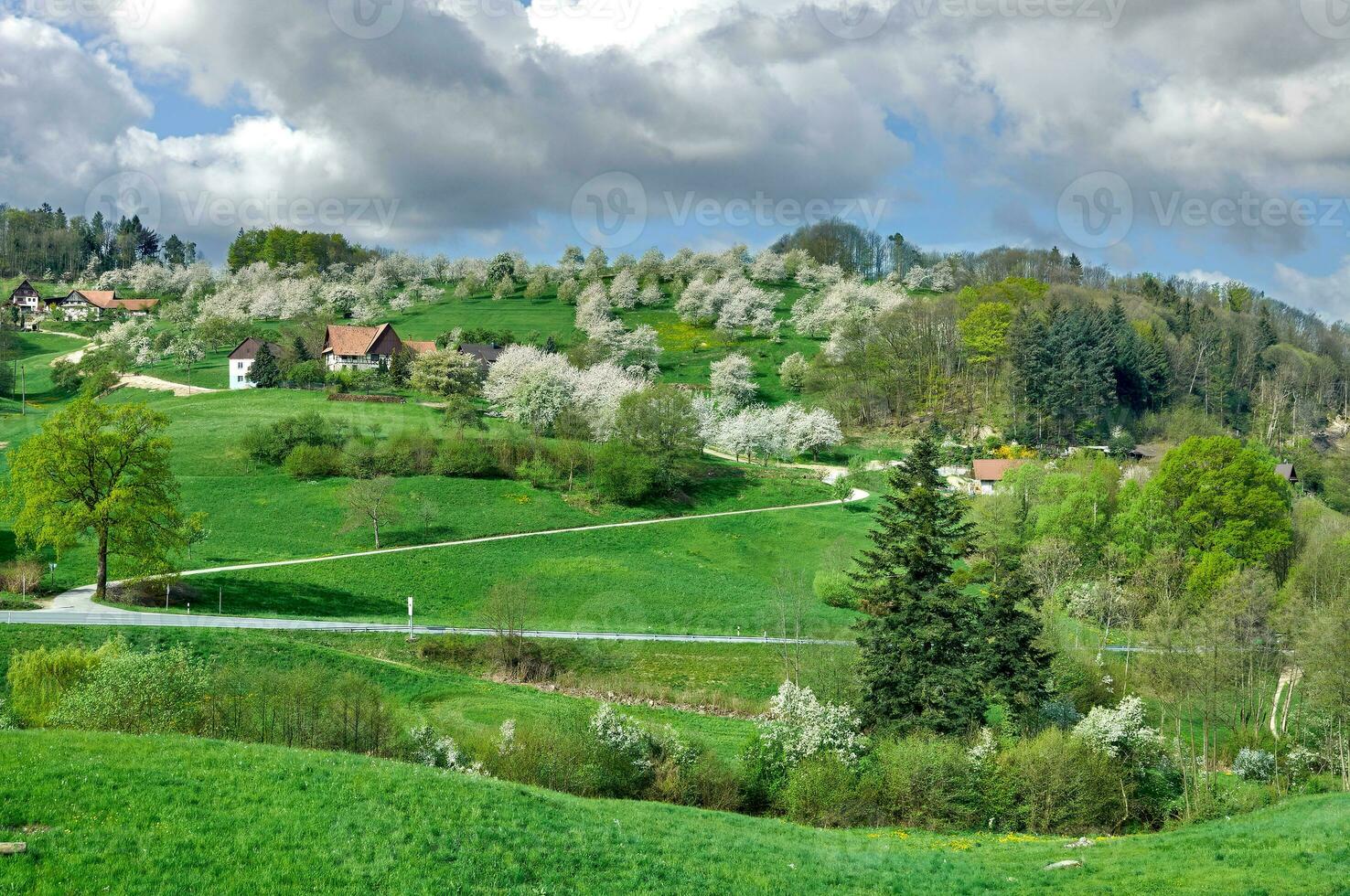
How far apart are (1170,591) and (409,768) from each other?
49.2 meters

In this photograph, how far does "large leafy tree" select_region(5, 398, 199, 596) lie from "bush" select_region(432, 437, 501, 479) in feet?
85.9

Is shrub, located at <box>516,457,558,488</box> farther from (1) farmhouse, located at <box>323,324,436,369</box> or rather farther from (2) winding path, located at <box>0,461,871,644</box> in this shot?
(1) farmhouse, located at <box>323,324,436,369</box>

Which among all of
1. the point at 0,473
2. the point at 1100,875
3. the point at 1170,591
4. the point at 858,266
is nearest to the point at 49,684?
the point at 1100,875


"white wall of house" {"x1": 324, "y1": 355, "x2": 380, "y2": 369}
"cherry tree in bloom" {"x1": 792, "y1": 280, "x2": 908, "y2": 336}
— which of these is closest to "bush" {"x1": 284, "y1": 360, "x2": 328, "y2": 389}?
"white wall of house" {"x1": 324, "y1": 355, "x2": 380, "y2": 369}

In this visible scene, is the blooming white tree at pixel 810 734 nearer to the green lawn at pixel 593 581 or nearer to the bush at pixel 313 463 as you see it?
the green lawn at pixel 593 581

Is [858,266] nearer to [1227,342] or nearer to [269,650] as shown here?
[1227,342]

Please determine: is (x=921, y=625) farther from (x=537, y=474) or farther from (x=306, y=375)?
(x=306, y=375)

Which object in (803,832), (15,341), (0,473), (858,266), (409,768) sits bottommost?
(803,832)

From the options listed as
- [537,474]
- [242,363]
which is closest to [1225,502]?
[537,474]

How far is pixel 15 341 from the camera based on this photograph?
121 metres

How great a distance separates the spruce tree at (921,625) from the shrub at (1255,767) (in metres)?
9.59

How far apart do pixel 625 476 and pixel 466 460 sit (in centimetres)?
1167

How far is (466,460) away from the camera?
69.0m

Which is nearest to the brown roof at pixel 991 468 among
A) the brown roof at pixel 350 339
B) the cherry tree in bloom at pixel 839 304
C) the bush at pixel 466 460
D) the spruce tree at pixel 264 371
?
the bush at pixel 466 460
